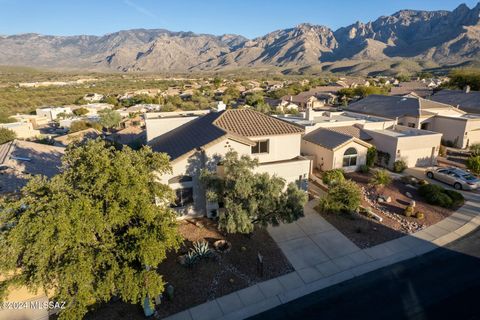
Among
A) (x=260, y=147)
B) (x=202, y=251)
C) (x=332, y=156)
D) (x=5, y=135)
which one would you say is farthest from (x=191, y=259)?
(x=5, y=135)

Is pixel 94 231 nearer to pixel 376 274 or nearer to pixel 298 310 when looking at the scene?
pixel 298 310

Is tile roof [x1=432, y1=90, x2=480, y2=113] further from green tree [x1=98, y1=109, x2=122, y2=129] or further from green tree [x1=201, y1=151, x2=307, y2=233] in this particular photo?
green tree [x1=98, y1=109, x2=122, y2=129]

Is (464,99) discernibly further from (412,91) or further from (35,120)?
(35,120)

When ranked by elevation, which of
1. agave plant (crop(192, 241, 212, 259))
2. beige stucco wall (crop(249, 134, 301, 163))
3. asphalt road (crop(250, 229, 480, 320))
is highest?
beige stucco wall (crop(249, 134, 301, 163))

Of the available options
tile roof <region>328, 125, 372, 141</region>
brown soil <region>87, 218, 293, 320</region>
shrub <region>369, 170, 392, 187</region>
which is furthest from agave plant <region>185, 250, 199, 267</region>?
tile roof <region>328, 125, 372, 141</region>

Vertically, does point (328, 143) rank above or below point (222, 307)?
above

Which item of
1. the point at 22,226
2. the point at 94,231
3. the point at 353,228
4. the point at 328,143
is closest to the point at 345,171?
the point at 328,143

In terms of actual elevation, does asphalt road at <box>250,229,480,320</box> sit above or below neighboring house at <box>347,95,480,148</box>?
below
